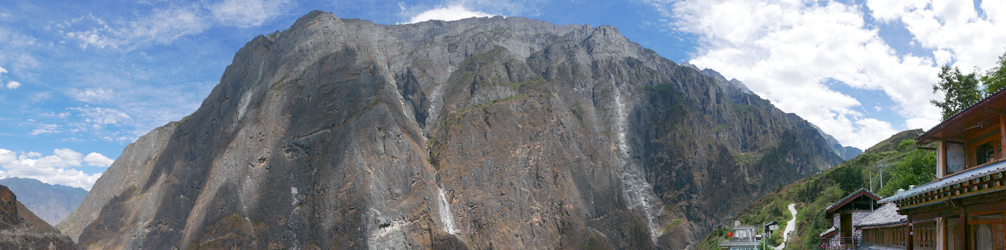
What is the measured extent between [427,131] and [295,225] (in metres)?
49.3

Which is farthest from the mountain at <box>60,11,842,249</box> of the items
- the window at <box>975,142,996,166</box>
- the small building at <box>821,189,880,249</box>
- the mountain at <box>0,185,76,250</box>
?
the window at <box>975,142,996,166</box>

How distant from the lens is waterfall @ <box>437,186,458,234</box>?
13838 cm

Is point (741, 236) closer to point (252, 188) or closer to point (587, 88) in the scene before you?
point (252, 188)

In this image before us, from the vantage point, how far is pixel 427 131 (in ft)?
565

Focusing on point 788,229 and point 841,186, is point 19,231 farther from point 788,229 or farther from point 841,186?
point 841,186

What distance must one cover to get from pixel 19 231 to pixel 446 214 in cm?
10100

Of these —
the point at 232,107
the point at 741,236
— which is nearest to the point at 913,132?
the point at 741,236

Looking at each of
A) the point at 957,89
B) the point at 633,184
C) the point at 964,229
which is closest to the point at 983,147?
the point at 964,229

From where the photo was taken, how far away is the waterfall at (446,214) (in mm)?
138375

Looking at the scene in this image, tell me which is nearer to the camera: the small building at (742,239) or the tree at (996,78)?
the tree at (996,78)

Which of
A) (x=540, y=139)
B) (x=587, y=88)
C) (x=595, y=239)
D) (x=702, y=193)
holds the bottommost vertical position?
(x=595, y=239)

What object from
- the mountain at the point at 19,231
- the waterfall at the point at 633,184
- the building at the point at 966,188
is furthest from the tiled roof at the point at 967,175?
the waterfall at the point at 633,184

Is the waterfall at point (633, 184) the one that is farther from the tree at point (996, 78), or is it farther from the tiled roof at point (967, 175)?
the tiled roof at point (967, 175)

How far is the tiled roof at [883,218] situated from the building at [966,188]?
326cm
